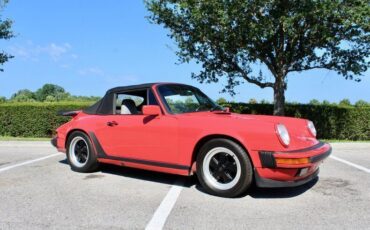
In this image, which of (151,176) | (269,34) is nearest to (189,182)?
(151,176)

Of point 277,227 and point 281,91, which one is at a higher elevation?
point 281,91

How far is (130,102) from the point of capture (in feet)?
21.2

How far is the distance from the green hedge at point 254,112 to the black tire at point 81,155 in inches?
324

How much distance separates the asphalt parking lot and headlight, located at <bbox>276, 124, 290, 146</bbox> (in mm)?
750

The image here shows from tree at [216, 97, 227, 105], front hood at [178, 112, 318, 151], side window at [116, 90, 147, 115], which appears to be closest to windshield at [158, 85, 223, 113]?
front hood at [178, 112, 318, 151]

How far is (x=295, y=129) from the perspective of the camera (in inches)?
208

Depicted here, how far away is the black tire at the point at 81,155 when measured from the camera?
21.7 ft

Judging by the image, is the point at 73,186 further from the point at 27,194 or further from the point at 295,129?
the point at 295,129

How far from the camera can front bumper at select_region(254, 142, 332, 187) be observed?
4688 millimetres

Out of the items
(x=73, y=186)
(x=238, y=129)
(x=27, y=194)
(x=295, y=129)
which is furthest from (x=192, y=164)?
(x=27, y=194)

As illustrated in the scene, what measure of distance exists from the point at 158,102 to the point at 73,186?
174cm

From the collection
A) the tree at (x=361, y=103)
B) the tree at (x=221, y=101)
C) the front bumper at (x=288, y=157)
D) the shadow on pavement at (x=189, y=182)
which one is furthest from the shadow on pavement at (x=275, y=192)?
the tree at (x=361, y=103)

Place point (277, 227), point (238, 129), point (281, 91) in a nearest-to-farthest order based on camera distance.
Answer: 1. point (277, 227)
2. point (238, 129)
3. point (281, 91)

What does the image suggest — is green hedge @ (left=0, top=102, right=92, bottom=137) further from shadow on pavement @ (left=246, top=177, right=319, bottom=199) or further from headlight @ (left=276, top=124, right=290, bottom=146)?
headlight @ (left=276, top=124, right=290, bottom=146)
